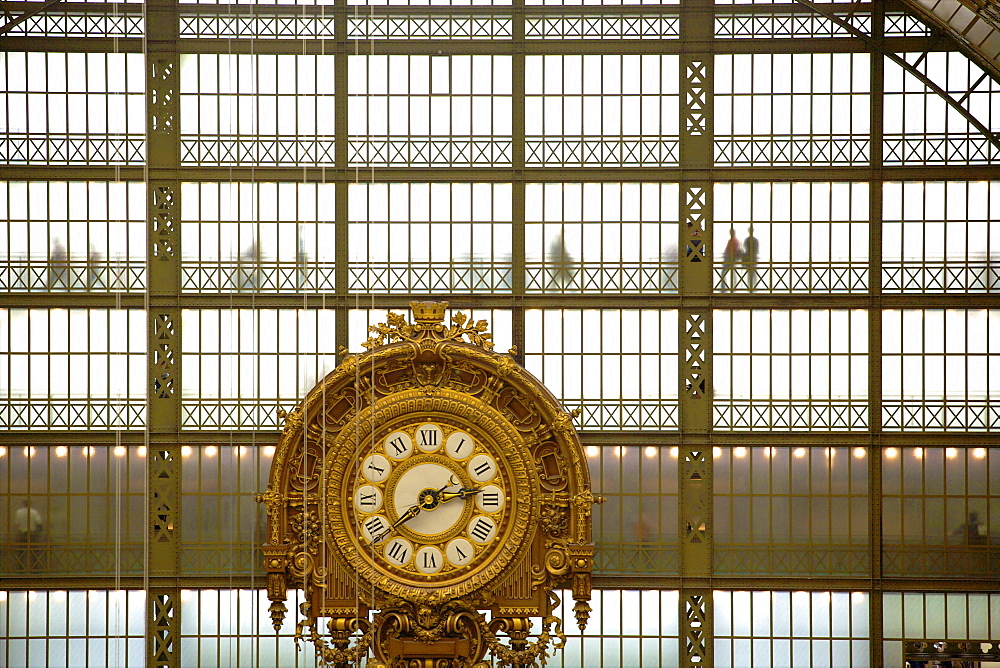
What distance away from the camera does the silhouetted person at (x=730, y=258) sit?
52.3 feet

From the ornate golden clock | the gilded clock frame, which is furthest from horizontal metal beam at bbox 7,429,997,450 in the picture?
the gilded clock frame

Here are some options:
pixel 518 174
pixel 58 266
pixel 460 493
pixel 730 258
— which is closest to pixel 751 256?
pixel 730 258

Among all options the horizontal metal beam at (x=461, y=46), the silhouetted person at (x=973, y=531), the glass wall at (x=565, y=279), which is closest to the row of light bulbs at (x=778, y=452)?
the glass wall at (x=565, y=279)

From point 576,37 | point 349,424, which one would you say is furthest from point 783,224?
point 349,424

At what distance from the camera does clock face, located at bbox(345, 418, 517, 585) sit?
13.2m

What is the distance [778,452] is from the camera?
16.0 meters

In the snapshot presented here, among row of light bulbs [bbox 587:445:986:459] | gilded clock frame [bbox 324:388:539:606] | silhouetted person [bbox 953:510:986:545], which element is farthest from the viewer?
row of light bulbs [bbox 587:445:986:459]

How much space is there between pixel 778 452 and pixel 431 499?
5804 millimetres

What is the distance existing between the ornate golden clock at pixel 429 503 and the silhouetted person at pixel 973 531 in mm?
6413

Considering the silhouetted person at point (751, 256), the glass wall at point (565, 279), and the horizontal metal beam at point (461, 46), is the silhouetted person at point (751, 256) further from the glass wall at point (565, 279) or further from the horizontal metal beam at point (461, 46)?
the horizontal metal beam at point (461, 46)

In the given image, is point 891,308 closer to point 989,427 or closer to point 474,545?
point 989,427

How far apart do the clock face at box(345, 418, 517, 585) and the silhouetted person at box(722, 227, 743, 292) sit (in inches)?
196

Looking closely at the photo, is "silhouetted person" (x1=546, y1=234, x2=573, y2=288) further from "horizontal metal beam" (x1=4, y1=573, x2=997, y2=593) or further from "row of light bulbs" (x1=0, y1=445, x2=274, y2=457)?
"row of light bulbs" (x1=0, y1=445, x2=274, y2=457)

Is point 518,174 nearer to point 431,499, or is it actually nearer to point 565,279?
point 565,279
